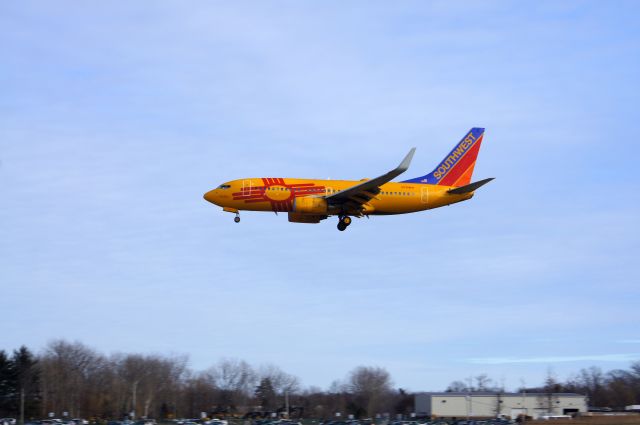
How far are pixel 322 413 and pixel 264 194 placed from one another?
221 ft

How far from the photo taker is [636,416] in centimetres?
8881

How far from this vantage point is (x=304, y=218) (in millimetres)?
68188

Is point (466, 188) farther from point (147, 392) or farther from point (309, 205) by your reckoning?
point (147, 392)

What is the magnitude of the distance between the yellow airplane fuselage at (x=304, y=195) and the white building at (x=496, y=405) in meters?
56.0

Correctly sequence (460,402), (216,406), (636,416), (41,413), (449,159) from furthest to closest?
(216,406)
(460,402)
(41,413)
(636,416)
(449,159)

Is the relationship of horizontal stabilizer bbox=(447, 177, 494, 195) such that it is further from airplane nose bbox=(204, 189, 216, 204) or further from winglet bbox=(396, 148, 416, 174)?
airplane nose bbox=(204, 189, 216, 204)

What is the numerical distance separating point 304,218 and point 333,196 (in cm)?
404

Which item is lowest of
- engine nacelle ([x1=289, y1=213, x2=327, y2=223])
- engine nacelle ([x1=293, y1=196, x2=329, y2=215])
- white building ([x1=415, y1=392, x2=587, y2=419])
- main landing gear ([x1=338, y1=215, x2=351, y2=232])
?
white building ([x1=415, y1=392, x2=587, y2=419])

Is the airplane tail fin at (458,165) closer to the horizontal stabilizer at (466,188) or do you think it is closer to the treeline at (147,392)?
the horizontal stabilizer at (466,188)

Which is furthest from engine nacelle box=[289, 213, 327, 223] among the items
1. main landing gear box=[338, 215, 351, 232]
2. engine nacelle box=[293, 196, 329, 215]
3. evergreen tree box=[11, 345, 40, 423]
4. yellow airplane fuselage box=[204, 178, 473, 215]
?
evergreen tree box=[11, 345, 40, 423]

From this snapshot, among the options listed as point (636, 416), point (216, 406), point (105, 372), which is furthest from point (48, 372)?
point (636, 416)

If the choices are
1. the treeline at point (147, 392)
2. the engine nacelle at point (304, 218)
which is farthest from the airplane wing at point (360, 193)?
the treeline at point (147, 392)

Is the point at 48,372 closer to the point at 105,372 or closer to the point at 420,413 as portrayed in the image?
the point at 105,372

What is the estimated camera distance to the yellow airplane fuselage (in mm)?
66062
